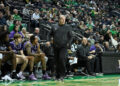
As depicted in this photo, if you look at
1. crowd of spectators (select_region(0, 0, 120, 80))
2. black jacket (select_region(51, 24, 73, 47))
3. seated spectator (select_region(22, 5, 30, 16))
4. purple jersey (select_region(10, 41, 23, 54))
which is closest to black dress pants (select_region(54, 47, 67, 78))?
black jacket (select_region(51, 24, 73, 47))

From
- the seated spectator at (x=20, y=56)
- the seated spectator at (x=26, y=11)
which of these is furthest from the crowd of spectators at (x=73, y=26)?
the seated spectator at (x=20, y=56)

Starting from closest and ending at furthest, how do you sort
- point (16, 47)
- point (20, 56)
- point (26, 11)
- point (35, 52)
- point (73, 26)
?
point (20, 56) → point (16, 47) → point (35, 52) → point (26, 11) → point (73, 26)

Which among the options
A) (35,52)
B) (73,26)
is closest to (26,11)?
(73,26)

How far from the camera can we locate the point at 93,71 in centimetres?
1551

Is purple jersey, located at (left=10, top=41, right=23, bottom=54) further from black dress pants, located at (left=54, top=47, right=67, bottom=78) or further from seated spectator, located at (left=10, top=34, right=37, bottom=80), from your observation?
black dress pants, located at (left=54, top=47, right=67, bottom=78)

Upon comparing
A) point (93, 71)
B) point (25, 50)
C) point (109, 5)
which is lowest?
point (93, 71)

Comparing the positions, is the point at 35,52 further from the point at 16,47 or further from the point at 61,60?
the point at 61,60

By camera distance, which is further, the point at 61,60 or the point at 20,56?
the point at 20,56

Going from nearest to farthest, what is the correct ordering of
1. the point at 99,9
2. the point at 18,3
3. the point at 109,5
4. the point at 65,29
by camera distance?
the point at 65,29, the point at 18,3, the point at 99,9, the point at 109,5

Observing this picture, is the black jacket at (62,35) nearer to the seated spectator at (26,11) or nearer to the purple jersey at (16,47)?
the purple jersey at (16,47)

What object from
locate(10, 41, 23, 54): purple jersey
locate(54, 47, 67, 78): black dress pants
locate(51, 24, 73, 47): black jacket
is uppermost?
locate(51, 24, 73, 47): black jacket

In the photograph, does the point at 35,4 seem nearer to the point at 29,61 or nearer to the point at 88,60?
the point at 88,60

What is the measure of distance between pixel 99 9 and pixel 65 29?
20461 millimetres

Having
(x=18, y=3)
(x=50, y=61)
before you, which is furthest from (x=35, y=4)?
(x=50, y=61)
